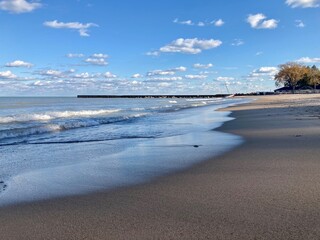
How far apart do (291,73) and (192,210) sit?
140m

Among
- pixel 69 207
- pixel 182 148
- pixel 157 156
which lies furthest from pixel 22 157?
pixel 69 207

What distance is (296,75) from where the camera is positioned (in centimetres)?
13400

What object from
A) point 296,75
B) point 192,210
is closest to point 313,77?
point 296,75

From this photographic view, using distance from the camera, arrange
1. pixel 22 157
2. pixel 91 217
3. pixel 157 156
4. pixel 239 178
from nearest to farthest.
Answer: pixel 91 217, pixel 239 178, pixel 157 156, pixel 22 157

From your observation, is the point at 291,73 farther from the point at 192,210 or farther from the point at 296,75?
the point at 192,210

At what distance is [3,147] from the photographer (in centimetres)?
1305

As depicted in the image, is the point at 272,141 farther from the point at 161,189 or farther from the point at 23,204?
the point at 23,204

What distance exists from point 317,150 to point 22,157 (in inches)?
321

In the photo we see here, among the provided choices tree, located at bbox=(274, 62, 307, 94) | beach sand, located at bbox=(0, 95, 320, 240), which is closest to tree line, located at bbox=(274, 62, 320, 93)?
tree, located at bbox=(274, 62, 307, 94)

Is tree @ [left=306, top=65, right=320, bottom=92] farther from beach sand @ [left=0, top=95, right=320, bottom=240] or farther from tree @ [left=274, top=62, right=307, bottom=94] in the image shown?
beach sand @ [left=0, top=95, right=320, bottom=240]

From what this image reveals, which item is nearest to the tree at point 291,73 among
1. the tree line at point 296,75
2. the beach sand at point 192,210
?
the tree line at point 296,75

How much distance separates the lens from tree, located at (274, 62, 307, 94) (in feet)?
439

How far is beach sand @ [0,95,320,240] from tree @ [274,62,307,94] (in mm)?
136142

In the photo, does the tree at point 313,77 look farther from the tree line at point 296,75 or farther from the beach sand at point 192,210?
the beach sand at point 192,210
